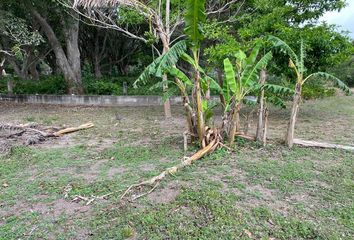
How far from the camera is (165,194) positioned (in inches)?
143

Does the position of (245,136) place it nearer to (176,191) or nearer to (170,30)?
(176,191)

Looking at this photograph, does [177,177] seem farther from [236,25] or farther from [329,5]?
[236,25]

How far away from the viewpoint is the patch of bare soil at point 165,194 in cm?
349

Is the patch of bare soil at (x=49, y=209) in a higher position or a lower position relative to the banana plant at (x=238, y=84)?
lower

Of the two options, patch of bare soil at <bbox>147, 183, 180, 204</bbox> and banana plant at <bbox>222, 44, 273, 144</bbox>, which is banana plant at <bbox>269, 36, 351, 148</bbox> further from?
patch of bare soil at <bbox>147, 183, 180, 204</bbox>

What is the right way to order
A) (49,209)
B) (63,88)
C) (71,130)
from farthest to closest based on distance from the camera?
(63,88) → (71,130) → (49,209)

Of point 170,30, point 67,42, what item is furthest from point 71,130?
point 67,42

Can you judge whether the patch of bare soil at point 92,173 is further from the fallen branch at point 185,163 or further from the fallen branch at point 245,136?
the fallen branch at point 245,136

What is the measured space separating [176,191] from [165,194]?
0.14m

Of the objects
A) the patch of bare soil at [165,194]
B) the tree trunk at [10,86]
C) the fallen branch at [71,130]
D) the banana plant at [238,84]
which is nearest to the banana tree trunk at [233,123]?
the banana plant at [238,84]

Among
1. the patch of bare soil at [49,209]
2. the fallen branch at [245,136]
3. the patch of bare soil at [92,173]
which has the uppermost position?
the fallen branch at [245,136]

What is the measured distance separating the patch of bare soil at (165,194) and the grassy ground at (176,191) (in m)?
0.01

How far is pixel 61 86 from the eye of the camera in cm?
1359

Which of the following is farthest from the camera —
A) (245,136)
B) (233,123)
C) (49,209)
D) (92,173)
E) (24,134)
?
(24,134)
